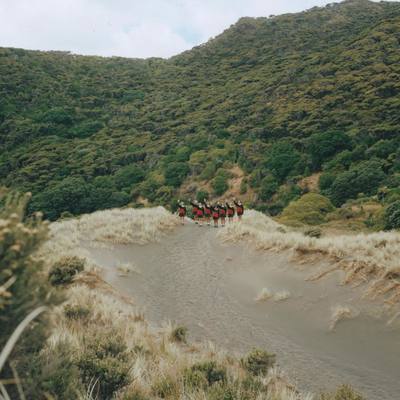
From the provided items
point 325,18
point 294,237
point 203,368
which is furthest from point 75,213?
point 325,18

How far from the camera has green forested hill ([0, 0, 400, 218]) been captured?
39.5 meters

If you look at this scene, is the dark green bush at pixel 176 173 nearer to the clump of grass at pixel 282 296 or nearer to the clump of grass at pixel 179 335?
the clump of grass at pixel 282 296

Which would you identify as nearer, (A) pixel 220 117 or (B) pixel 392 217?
A: (B) pixel 392 217

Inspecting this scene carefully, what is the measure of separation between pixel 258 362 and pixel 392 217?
1680 cm

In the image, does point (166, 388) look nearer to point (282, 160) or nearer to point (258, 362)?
point (258, 362)

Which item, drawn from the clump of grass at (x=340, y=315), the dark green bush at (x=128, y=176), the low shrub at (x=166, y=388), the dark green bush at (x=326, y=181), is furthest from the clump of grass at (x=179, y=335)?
the dark green bush at (x=128, y=176)

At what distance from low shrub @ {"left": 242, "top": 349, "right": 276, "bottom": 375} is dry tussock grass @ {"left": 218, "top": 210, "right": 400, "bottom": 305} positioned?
160 inches

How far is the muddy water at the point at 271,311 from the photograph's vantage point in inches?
331

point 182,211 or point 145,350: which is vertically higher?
point 145,350

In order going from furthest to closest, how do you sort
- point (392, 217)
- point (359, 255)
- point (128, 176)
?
point (128, 176) → point (392, 217) → point (359, 255)

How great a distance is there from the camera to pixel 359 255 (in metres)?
12.2

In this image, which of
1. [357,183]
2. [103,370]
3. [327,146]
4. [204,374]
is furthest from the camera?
[327,146]

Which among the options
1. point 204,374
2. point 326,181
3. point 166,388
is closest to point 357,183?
point 326,181

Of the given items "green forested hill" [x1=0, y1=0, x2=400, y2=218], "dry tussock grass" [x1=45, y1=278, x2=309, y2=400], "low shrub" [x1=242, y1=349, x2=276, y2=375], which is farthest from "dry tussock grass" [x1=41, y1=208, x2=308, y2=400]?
"green forested hill" [x1=0, y1=0, x2=400, y2=218]
